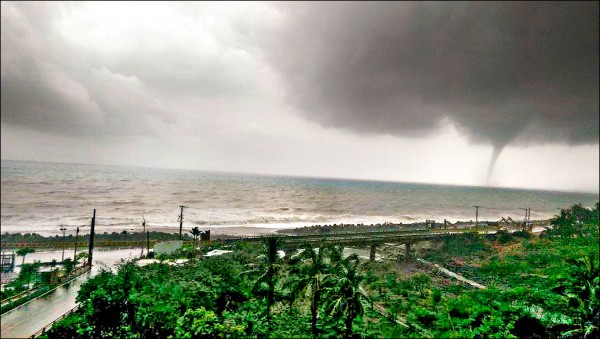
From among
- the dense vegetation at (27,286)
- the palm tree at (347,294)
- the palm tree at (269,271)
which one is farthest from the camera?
the dense vegetation at (27,286)

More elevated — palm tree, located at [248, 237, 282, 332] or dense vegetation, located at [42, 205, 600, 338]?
palm tree, located at [248, 237, 282, 332]

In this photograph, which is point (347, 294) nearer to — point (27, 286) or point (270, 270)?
point (270, 270)

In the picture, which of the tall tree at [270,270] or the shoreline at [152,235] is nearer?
the tall tree at [270,270]

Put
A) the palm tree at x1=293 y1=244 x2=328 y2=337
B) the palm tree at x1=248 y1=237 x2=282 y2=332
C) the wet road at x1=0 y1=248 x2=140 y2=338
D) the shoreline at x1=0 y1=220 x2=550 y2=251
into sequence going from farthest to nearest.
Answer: the shoreline at x1=0 y1=220 x2=550 y2=251
the palm tree at x1=248 y1=237 x2=282 y2=332
the palm tree at x1=293 y1=244 x2=328 y2=337
the wet road at x1=0 y1=248 x2=140 y2=338

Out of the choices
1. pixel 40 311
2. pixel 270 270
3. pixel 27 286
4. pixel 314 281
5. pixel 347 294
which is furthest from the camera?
pixel 27 286

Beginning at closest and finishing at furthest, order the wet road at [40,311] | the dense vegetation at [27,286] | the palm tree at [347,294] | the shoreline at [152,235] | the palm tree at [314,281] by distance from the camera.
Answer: the palm tree at [347,294]
the wet road at [40,311]
the palm tree at [314,281]
the dense vegetation at [27,286]
the shoreline at [152,235]

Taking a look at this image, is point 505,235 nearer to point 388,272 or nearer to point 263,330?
point 388,272

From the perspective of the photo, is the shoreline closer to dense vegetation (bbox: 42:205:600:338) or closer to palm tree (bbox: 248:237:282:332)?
dense vegetation (bbox: 42:205:600:338)

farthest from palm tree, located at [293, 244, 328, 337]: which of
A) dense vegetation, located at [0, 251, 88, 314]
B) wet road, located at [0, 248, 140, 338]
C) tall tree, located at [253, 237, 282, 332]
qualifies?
dense vegetation, located at [0, 251, 88, 314]

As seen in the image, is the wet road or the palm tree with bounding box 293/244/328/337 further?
the palm tree with bounding box 293/244/328/337

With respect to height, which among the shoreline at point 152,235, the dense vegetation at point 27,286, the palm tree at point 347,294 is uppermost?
the palm tree at point 347,294

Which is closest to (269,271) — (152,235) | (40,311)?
(40,311)

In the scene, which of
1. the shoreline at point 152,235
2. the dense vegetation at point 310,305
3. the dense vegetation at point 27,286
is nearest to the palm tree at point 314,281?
the dense vegetation at point 310,305

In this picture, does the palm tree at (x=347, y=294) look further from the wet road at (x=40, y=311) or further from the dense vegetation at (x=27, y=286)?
the dense vegetation at (x=27, y=286)
